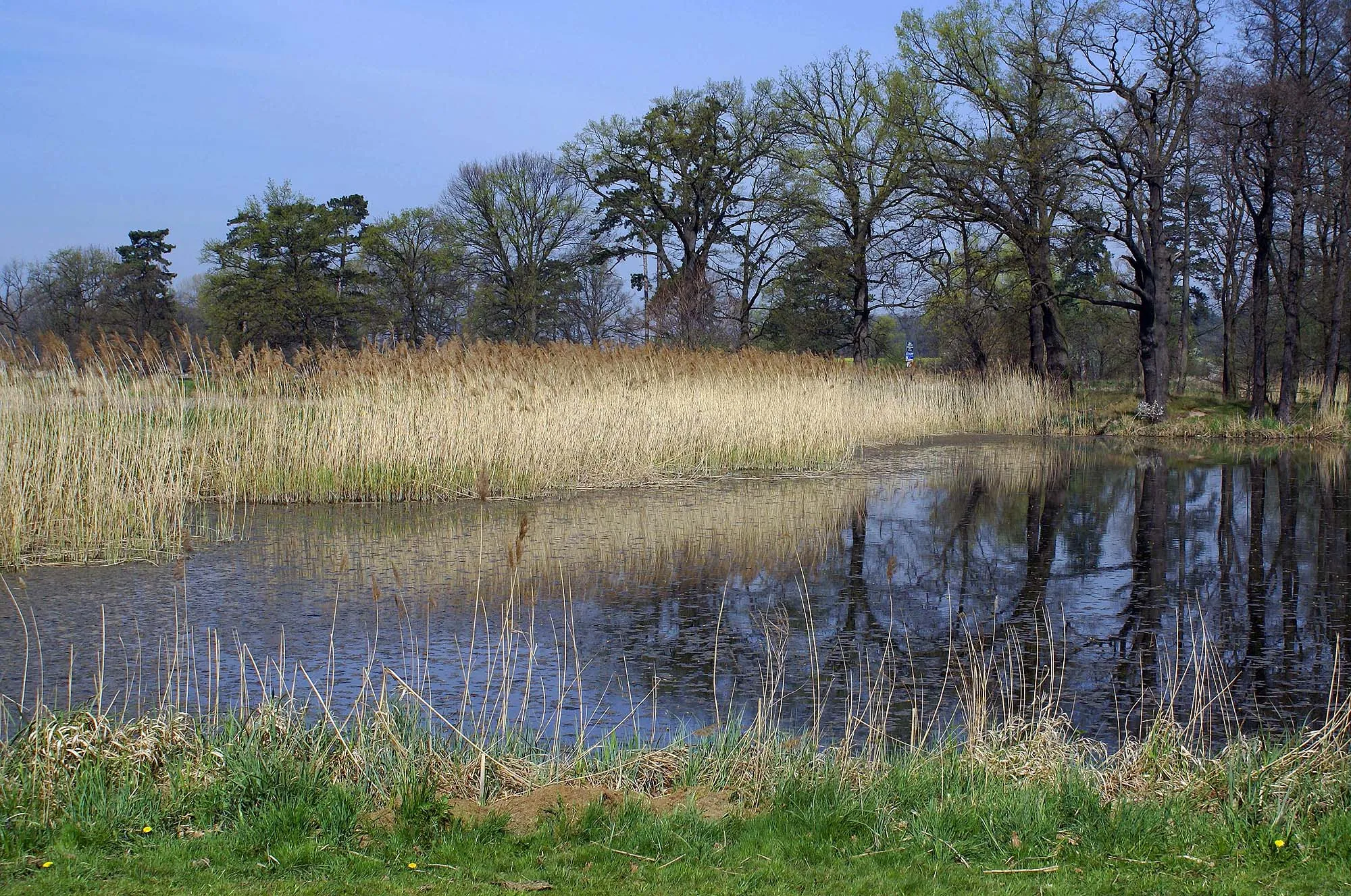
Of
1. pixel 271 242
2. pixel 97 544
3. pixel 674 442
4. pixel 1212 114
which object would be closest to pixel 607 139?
pixel 271 242

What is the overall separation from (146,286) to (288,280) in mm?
6662

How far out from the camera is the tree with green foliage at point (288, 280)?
145 ft

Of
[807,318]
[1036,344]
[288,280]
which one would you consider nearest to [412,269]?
[288,280]

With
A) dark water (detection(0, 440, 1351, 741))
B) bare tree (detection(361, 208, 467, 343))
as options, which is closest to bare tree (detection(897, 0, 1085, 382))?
dark water (detection(0, 440, 1351, 741))

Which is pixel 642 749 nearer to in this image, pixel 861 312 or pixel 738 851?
pixel 738 851

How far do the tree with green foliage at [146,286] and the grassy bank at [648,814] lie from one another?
43.1m

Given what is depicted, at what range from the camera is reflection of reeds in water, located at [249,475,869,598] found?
823cm

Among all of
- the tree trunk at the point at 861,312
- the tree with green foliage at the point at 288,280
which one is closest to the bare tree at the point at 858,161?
the tree trunk at the point at 861,312

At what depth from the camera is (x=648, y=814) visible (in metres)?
3.70

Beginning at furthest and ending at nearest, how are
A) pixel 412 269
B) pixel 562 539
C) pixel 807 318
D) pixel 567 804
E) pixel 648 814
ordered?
pixel 412 269 < pixel 807 318 < pixel 562 539 < pixel 567 804 < pixel 648 814

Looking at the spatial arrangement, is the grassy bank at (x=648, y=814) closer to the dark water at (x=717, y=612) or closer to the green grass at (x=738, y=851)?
the green grass at (x=738, y=851)

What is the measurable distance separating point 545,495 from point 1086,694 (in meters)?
7.63

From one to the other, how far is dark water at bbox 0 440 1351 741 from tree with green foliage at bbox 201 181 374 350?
3545 centimetres

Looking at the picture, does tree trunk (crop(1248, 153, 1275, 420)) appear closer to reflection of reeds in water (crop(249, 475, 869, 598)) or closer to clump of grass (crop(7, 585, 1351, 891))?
reflection of reeds in water (crop(249, 475, 869, 598))
